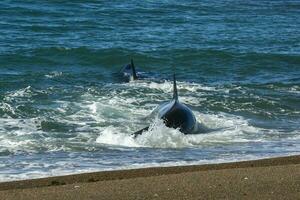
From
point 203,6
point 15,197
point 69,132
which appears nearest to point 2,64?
point 69,132

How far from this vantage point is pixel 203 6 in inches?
1652

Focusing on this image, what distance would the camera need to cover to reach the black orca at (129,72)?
22.1 metres

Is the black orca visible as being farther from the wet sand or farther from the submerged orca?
the wet sand

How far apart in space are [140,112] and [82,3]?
2346cm

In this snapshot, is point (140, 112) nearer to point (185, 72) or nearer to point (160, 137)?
point (160, 137)

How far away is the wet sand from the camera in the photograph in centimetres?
964

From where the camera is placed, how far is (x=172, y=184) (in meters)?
10.3

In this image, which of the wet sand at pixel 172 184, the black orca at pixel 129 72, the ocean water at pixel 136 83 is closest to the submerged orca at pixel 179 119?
the ocean water at pixel 136 83

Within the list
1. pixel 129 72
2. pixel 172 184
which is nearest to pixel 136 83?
pixel 129 72

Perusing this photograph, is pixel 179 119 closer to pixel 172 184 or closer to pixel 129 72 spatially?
pixel 172 184

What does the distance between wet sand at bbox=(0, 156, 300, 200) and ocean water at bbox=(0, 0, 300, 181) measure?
0.77m

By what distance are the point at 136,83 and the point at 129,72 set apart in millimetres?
1456

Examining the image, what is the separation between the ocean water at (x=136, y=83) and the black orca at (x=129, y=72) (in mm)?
Result: 406

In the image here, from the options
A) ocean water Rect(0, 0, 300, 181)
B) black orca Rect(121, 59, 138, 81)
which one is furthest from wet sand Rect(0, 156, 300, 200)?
black orca Rect(121, 59, 138, 81)
